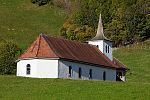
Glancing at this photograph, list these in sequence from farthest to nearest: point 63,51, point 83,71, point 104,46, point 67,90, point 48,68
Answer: point 104,46
point 83,71
point 63,51
point 48,68
point 67,90

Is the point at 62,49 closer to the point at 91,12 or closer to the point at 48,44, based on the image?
the point at 48,44

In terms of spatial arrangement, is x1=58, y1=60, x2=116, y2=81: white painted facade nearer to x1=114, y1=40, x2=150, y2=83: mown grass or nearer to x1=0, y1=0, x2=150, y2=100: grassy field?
x1=0, y1=0, x2=150, y2=100: grassy field

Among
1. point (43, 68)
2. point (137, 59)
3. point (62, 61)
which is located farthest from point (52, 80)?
point (137, 59)

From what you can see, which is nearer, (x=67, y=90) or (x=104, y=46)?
(x=67, y=90)

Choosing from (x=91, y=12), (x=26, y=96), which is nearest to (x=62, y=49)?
(x=26, y=96)

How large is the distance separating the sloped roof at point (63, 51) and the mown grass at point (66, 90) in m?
7.64

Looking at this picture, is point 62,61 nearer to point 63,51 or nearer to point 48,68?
point 63,51

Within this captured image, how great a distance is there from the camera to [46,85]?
63.5 metres

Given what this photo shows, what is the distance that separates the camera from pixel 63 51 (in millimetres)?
76562

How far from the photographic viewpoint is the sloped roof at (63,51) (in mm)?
75125

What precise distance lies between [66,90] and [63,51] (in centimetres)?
1689

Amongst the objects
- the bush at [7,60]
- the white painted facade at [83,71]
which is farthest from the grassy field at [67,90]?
the bush at [7,60]

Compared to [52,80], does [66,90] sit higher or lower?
lower

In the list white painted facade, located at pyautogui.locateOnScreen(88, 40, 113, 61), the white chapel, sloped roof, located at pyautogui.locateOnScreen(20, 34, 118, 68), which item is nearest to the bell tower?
white painted facade, located at pyautogui.locateOnScreen(88, 40, 113, 61)
